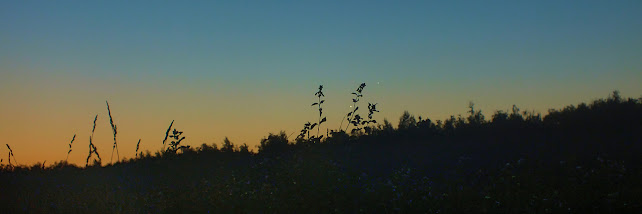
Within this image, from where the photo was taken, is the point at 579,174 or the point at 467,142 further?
the point at 467,142

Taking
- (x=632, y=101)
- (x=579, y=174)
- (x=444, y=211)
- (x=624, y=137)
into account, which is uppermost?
(x=632, y=101)

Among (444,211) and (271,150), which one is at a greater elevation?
(271,150)

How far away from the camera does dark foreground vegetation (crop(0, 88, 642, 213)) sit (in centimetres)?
922

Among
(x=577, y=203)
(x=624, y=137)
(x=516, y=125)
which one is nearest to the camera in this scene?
(x=577, y=203)

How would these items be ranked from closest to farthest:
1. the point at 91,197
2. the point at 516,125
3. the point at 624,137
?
the point at 91,197 → the point at 624,137 → the point at 516,125

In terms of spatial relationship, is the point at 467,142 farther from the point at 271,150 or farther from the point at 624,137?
the point at 271,150

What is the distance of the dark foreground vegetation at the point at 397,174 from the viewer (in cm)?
922

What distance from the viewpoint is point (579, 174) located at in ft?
38.9

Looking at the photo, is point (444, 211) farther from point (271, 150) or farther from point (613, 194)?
point (271, 150)

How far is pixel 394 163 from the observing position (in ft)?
44.8

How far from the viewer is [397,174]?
11.9m

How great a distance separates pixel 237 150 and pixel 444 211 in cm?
868

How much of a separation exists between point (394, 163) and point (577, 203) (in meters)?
4.73

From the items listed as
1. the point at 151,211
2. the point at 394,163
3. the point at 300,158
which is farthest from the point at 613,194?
the point at 151,211
